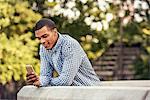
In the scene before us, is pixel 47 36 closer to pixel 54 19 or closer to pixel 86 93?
pixel 86 93

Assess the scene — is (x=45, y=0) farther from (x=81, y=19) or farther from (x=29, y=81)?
(x=29, y=81)

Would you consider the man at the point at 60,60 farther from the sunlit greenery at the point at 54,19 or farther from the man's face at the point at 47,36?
the sunlit greenery at the point at 54,19

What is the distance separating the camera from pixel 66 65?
4.45 metres

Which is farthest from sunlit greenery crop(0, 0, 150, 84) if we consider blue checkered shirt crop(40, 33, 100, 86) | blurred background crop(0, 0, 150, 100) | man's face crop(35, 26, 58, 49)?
man's face crop(35, 26, 58, 49)

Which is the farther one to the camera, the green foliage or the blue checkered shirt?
the green foliage

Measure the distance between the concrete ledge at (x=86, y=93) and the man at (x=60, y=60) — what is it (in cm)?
14

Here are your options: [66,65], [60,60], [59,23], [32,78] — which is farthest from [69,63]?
[59,23]

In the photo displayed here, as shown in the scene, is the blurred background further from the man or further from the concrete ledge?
the concrete ledge

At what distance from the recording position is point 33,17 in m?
8.16

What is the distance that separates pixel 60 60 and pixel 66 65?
22cm

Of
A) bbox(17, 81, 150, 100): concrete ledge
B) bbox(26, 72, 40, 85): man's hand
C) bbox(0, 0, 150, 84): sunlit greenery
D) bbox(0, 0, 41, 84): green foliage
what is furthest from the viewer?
bbox(0, 0, 150, 84): sunlit greenery

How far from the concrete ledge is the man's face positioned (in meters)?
0.40

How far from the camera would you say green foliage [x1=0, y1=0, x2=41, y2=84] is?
7.25 metres

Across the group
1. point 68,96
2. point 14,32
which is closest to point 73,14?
point 14,32
